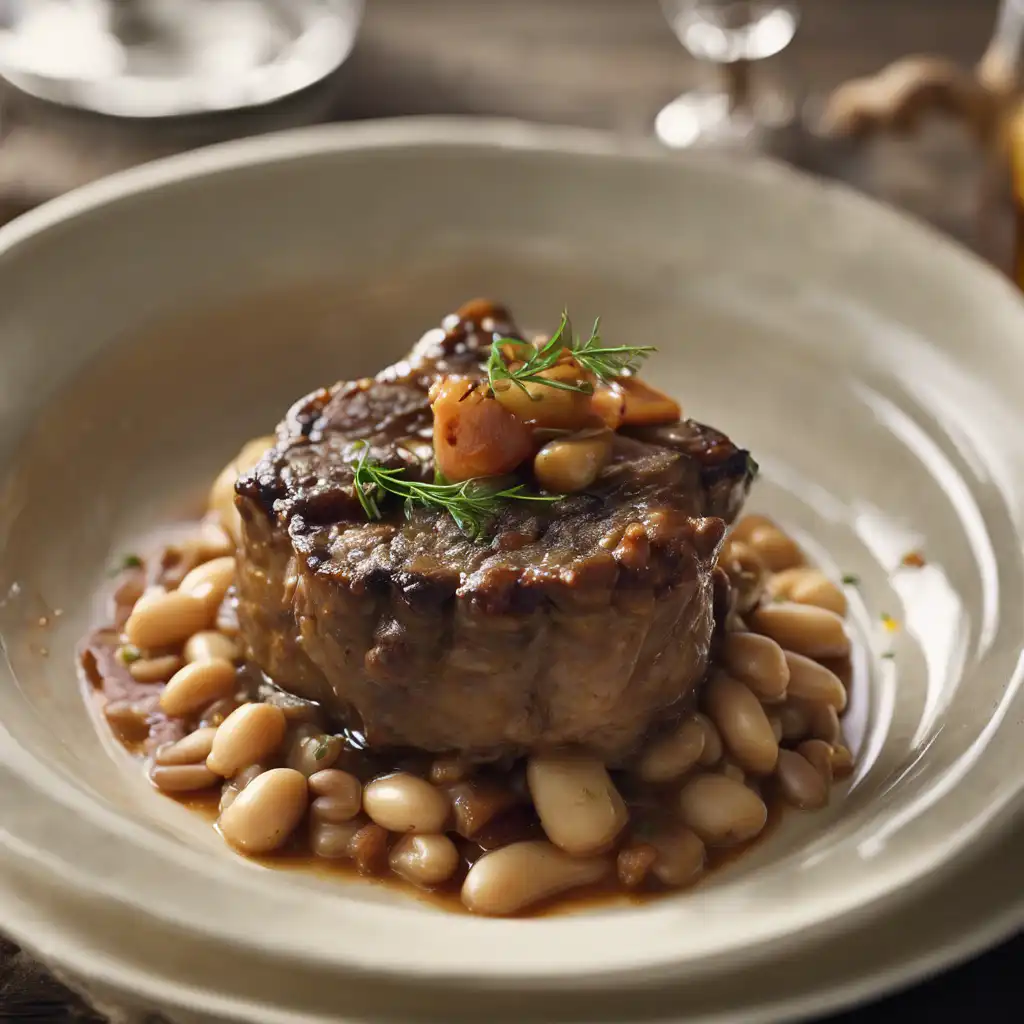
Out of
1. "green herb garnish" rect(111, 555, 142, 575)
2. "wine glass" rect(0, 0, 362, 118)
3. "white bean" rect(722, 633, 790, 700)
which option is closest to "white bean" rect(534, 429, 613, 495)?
"white bean" rect(722, 633, 790, 700)

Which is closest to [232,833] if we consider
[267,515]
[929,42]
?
[267,515]

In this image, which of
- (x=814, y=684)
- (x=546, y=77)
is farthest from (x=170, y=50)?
(x=814, y=684)

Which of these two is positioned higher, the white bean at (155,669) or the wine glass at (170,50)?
the wine glass at (170,50)

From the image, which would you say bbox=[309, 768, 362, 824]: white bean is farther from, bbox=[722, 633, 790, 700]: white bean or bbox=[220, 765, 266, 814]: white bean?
bbox=[722, 633, 790, 700]: white bean

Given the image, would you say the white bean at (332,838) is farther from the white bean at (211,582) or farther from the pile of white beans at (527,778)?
the white bean at (211,582)

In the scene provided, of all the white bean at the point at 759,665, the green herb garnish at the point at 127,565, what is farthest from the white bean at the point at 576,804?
the green herb garnish at the point at 127,565

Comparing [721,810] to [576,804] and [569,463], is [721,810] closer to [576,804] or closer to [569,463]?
[576,804]

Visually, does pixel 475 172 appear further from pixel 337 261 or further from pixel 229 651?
pixel 229 651
